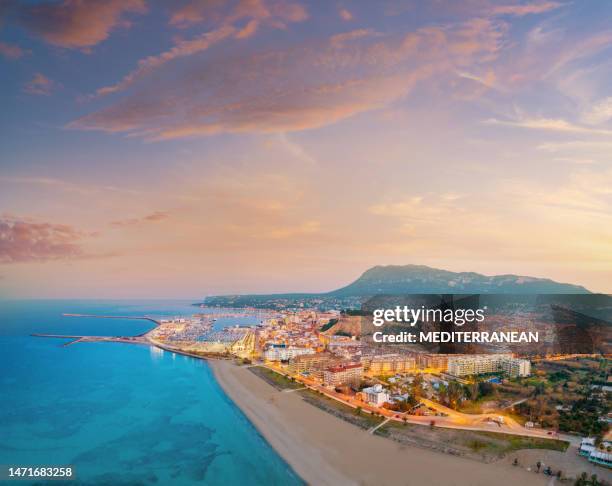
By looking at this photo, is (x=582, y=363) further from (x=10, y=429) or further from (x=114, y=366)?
(x=114, y=366)

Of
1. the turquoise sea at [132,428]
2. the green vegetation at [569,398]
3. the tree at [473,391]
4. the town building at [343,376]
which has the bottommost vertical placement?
the turquoise sea at [132,428]

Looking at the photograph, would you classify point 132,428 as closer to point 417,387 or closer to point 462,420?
point 462,420

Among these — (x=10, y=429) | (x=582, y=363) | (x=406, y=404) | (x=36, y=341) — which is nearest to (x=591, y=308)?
(x=582, y=363)

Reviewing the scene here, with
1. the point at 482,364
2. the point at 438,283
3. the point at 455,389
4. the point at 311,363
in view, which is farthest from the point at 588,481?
the point at 438,283

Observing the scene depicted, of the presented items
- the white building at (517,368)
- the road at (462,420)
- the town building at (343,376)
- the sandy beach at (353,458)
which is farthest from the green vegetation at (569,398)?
the town building at (343,376)

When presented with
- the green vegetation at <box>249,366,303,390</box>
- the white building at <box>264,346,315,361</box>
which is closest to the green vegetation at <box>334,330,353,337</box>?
the white building at <box>264,346,315,361</box>

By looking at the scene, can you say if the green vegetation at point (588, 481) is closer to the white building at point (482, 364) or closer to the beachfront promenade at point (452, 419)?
the beachfront promenade at point (452, 419)
